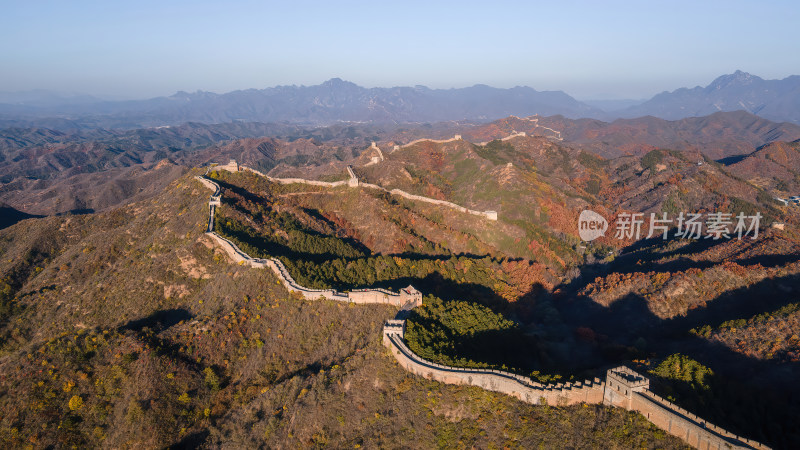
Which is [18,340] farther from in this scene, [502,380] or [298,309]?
[502,380]

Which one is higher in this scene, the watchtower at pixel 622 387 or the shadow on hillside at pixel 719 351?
the watchtower at pixel 622 387

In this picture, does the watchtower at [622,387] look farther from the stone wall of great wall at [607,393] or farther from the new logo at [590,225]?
the new logo at [590,225]

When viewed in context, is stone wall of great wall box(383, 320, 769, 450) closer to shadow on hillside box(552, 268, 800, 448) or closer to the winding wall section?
the winding wall section

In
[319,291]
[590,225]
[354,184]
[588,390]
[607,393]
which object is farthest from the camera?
[590,225]

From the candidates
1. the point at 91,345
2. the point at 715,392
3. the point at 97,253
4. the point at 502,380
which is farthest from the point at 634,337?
the point at 97,253

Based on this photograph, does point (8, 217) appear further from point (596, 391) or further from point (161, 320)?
point (596, 391)

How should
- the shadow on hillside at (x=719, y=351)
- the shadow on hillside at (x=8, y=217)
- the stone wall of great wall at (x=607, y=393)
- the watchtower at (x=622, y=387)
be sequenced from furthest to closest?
the shadow on hillside at (x=8, y=217) < the shadow on hillside at (x=719, y=351) < the watchtower at (x=622, y=387) < the stone wall of great wall at (x=607, y=393)

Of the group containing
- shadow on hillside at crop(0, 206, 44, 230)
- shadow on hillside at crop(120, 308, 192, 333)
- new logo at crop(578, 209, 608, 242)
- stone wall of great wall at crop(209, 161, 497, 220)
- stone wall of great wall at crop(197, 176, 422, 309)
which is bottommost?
shadow on hillside at crop(0, 206, 44, 230)

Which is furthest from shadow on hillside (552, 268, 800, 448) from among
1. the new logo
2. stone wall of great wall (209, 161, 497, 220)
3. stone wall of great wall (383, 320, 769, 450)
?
the new logo

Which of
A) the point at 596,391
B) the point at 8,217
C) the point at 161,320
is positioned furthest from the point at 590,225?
the point at 8,217

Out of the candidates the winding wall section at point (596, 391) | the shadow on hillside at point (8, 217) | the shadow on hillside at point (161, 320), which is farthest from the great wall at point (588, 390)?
the shadow on hillside at point (8, 217)

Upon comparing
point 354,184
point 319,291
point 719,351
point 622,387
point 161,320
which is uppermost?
point 354,184
